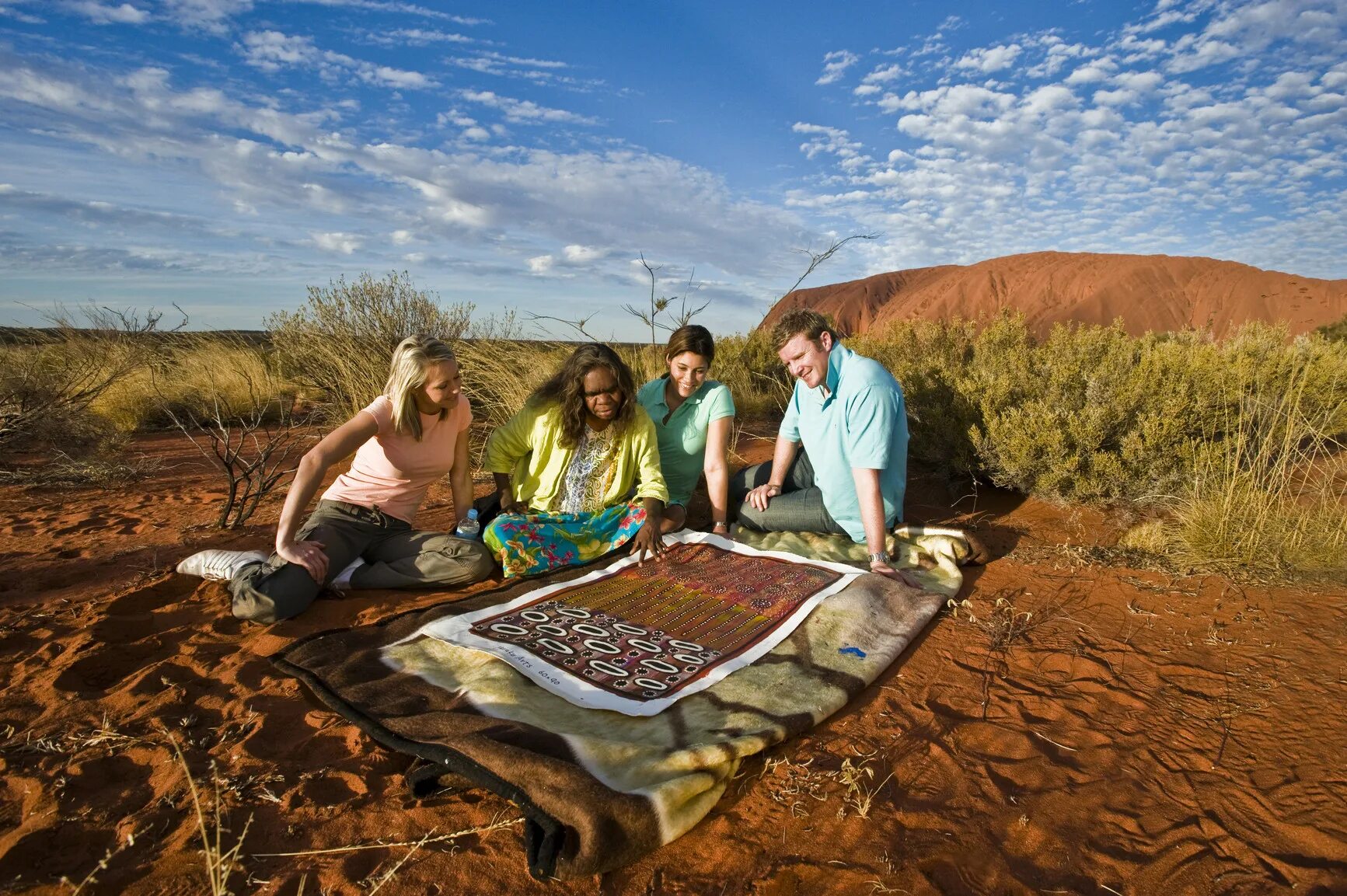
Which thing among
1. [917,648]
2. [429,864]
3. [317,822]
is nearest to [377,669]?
[317,822]

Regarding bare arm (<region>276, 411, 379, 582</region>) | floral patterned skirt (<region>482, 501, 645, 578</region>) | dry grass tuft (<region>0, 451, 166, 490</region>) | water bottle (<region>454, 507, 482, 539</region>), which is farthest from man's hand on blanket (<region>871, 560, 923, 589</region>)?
dry grass tuft (<region>0, 451, 166, 490</region>)

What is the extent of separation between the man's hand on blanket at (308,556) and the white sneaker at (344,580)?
67mm

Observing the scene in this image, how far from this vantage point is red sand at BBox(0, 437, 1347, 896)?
143 cm

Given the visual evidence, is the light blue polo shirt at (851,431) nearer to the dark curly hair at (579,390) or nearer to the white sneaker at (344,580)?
the dark curly hair at (579,390)

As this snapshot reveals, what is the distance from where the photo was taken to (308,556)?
8.87 ft

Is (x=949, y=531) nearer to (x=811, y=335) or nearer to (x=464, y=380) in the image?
(x=811, y=335)

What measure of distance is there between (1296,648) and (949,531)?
4.40ft

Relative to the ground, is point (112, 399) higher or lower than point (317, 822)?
higher

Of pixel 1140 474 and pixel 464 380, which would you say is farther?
pixel 464 380

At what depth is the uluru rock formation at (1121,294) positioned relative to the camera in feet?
73.6

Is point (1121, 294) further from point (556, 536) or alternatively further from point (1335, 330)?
point (556, 536)

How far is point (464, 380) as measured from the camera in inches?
252

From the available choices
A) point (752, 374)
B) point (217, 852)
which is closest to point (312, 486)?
point (217, 852)

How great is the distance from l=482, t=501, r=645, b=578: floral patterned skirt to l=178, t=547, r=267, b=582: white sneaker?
995 mm
